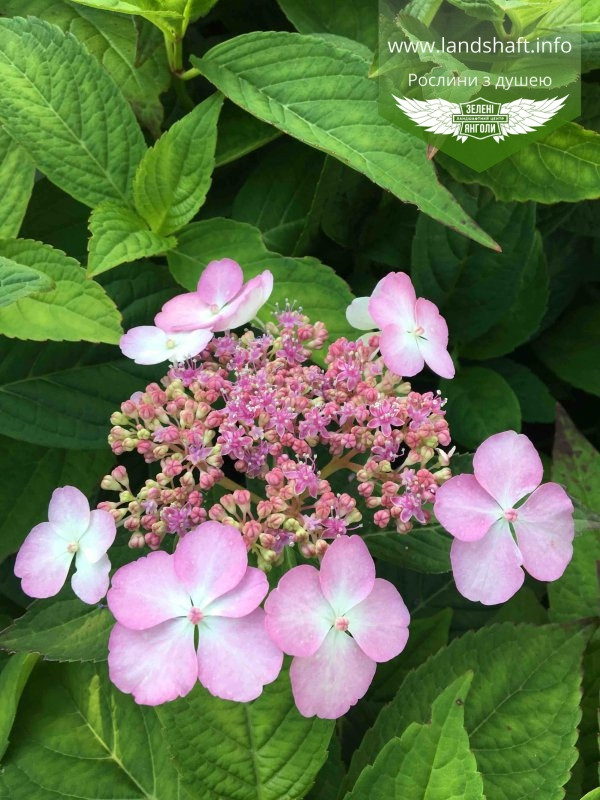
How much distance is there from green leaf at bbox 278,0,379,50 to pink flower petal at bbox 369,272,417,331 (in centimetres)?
43

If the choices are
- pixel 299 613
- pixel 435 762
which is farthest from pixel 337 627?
pixel 435 762

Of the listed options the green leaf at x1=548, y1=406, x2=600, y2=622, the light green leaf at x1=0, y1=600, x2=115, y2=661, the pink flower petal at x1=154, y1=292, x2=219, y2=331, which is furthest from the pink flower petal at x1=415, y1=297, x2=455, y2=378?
the light green leaf at x1=0, y1=600, x2=115, y2=661

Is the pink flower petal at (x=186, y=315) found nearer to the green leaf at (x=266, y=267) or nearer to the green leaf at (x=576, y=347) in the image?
the green leaf at (x=266, y=267)

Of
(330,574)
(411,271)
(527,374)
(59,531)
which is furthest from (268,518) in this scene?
(527,374)

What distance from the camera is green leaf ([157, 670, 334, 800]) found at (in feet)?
2.56

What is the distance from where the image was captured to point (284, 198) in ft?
3.56

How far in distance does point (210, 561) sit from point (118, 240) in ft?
1.34

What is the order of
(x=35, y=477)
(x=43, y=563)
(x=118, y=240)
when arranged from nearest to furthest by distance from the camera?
(x=43, y=563) → (x=118, y=240) → (x=35, y=477)

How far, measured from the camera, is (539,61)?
101 cm

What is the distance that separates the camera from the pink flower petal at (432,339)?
820 millimetres

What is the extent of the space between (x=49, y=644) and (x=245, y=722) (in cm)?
21

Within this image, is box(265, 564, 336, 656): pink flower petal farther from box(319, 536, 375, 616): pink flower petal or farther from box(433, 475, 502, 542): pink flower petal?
box(433, 475, 502, 542): pink flower petal

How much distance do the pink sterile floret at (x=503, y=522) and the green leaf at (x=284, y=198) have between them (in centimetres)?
46

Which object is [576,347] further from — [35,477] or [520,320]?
[35,477]
